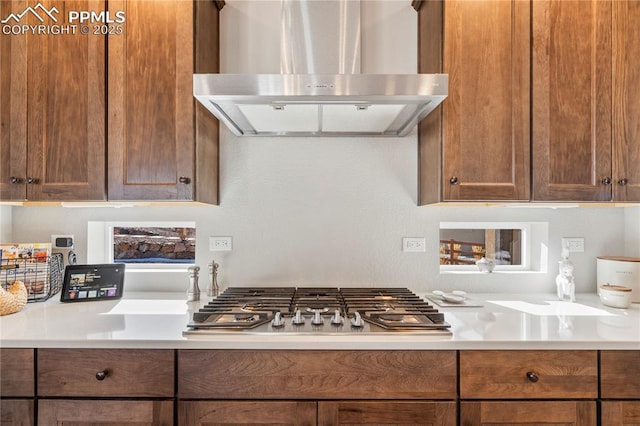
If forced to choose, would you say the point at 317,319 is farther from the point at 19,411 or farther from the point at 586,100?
the point at 586,100

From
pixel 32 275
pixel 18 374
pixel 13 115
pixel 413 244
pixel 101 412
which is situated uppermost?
pixel 13 115

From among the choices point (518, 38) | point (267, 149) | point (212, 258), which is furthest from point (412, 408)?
point (518, 38)

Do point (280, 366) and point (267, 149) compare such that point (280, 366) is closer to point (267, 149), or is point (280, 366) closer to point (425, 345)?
point (425, 345)

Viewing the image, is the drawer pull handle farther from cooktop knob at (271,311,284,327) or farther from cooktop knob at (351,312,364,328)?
cooktop knob at (351,312,364,328)

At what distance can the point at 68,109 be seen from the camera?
1.54 m

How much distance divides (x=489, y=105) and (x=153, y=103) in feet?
4.75

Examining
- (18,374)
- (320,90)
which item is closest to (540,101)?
(320,90)

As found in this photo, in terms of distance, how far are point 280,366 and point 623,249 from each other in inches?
76.7

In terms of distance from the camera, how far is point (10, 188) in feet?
5.04

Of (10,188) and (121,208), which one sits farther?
(121,208)

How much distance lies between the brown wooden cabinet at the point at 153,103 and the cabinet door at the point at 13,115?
38 centimetres

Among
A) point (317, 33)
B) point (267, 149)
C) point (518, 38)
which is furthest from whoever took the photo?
point (267, 149)

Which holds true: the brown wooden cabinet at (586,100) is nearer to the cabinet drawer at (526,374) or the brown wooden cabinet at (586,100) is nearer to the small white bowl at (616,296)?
the small white bowl at (616,296)

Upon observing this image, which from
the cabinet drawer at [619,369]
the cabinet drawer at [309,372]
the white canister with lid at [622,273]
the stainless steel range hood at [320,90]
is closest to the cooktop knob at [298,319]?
the cabinet drawer at [309,372]
